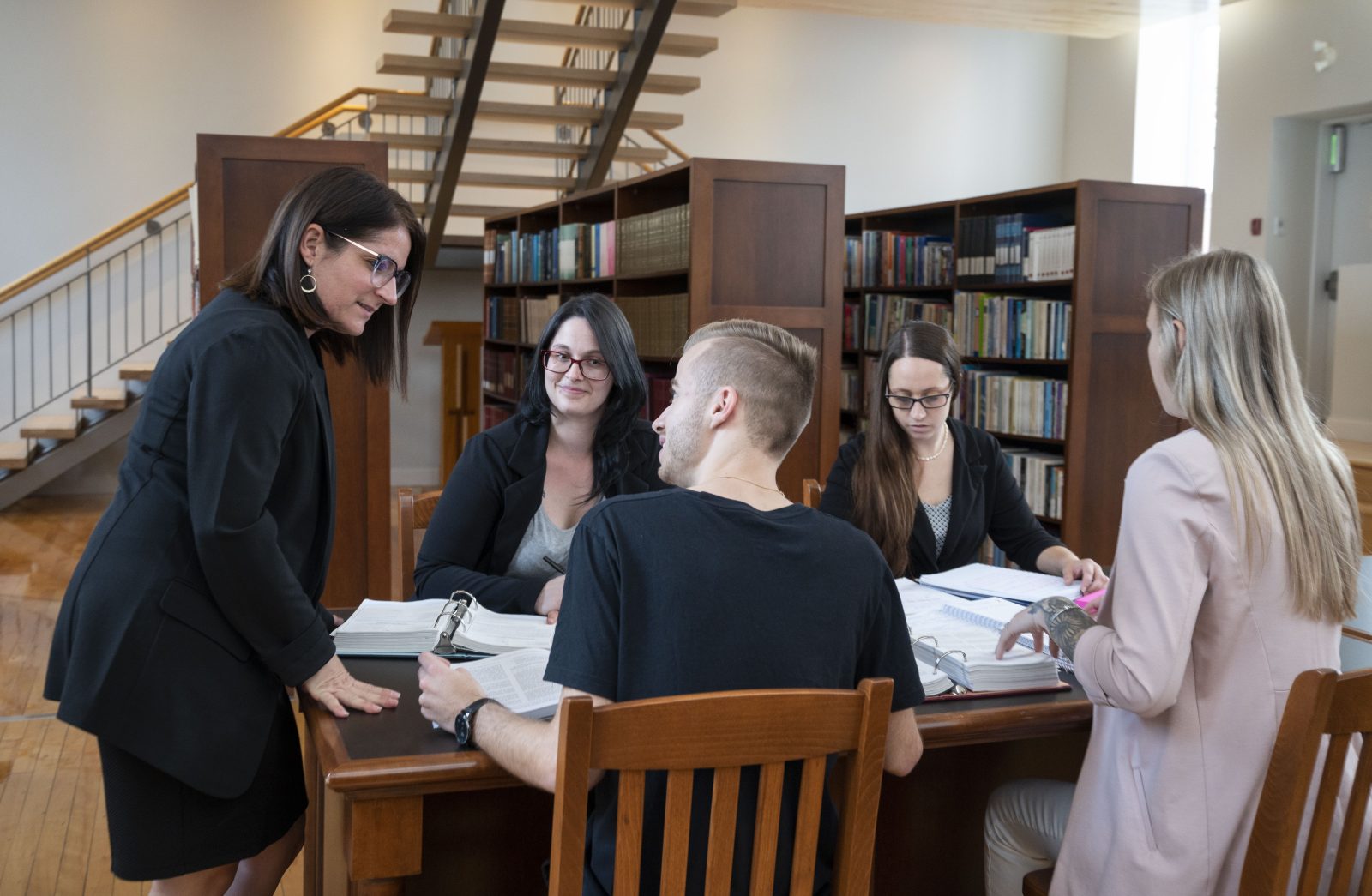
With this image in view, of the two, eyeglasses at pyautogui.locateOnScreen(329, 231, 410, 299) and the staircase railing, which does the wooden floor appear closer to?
eyeglasses at pyautogui.locateOnScreen(329, 231, 410, 299)

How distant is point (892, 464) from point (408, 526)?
1153 mm

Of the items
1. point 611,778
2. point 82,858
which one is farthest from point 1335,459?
point 82,858

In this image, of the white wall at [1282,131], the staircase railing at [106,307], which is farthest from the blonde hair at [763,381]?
the staircase railing at [106,307]

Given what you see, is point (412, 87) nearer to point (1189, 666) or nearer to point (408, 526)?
point (408, 526)

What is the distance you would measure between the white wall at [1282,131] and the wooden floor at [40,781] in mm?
7491

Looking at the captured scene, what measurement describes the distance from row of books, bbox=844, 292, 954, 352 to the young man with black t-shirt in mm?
5128

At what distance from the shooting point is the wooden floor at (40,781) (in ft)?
9.42

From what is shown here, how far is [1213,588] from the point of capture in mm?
1513

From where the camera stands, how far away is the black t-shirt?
4.19 feet

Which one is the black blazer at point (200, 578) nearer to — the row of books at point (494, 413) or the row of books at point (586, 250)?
the row of books at point (586, 250)

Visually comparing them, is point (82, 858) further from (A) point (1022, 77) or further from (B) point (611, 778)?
(A) point (1022, 77)

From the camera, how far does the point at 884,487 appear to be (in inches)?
112

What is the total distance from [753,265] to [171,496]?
3328 millimetres

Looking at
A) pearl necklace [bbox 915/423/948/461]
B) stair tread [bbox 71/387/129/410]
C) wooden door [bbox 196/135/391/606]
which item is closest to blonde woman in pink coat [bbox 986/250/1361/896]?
pearl necklace [bbox 915/423/948/461]
